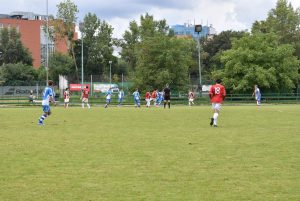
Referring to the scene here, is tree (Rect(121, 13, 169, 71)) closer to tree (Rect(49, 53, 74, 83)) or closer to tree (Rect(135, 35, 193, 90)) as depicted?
tree (Rect(49, 53, 74, 83))

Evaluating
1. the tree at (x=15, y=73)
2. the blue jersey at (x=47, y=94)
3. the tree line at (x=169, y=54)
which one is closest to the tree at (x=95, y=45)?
the tree line at (x=169, y=54)

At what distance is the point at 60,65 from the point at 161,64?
3134 cm

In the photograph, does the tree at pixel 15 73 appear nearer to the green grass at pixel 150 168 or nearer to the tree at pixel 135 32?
the tree at pixel 135 32

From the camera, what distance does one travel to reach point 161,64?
62.9 metres

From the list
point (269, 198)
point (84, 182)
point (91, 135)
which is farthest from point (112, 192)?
point (91, 135)

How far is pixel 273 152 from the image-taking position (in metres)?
12.3

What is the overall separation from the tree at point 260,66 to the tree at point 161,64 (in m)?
5.15

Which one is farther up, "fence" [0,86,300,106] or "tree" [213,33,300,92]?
"tree" [213,33,300,92]

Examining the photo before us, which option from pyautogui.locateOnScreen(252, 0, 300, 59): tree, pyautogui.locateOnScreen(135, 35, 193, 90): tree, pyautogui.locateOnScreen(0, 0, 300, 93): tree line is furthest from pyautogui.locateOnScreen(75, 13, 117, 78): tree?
pyautogui.locateOnScreen(135, 35, 193, 90): tree

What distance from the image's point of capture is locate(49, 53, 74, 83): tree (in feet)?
289

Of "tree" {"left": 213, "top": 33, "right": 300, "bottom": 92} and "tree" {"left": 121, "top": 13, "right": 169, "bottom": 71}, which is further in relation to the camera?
"tree" {"left": 121, "top": 13, "right": 169, "bottom": 71}

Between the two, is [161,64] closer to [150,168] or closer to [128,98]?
[128,98]

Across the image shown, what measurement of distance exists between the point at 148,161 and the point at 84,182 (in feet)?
8.29

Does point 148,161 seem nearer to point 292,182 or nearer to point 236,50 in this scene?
point 292,182
